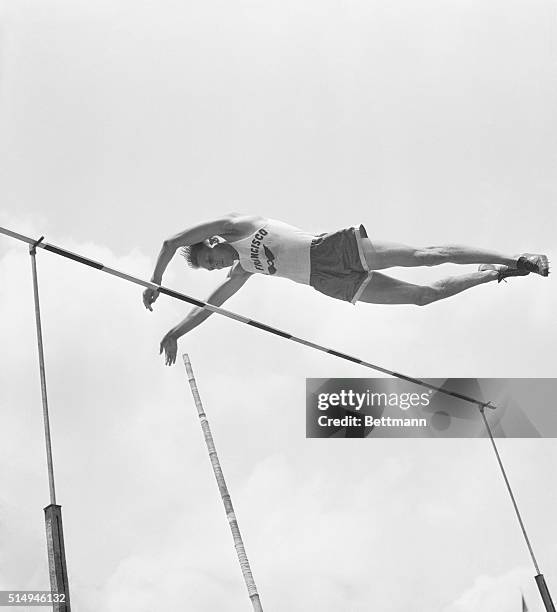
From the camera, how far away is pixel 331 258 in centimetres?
562

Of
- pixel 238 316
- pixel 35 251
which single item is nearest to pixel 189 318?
pixel 238 316

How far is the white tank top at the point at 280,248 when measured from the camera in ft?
18.5

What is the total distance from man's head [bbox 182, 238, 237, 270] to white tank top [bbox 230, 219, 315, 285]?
0.19m

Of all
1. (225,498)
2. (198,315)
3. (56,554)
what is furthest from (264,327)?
(56,554)

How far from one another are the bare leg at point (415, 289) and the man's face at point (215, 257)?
90 centimetres

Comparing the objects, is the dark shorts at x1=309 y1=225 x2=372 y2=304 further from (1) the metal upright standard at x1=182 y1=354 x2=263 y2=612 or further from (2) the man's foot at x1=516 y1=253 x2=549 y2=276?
(1) the metal upright standard at x1=182 y1=354 x2=263 y2=612

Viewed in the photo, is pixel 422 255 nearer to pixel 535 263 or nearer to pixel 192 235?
pixel 535 263

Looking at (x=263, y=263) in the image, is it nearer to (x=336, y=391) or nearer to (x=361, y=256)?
(x=361, y=256)

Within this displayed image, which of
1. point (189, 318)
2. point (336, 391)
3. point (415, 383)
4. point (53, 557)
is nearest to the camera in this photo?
point (53, 557)

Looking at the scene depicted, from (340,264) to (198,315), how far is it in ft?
Result: 3.89

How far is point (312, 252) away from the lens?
5.61 m

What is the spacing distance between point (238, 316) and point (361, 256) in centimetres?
100

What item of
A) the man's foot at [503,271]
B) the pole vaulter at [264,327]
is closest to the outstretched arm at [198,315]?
the pole vaulter at [264,327]

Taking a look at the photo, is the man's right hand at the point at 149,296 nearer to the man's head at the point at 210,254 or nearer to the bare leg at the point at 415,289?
the man's head at the point at 210,254
